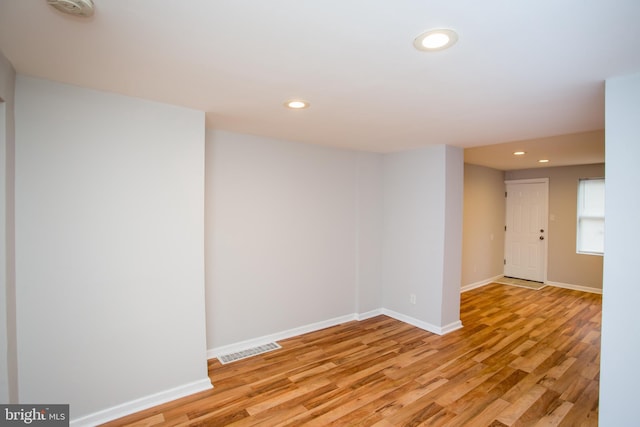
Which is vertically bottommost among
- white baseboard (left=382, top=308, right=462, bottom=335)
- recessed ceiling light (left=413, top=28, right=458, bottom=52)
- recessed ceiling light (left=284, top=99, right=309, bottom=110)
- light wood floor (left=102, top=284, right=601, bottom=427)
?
light wood floor (left=102, top=284, right=601, bottom=427)

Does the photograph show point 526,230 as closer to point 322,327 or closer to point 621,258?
point 322,327

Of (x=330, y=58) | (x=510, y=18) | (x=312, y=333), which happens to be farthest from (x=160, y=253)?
(x=510, y=18)

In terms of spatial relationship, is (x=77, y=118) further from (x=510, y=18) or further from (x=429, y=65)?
(x=510, y=18)

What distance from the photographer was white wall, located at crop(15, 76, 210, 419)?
77.7 inches

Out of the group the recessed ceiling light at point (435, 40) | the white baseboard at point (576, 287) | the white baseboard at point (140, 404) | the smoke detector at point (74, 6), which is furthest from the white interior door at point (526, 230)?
the smoke detector at point (74, 6)

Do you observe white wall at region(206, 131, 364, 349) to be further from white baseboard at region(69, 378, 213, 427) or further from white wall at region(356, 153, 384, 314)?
white baseboard at region(69, 378, 213, 427)

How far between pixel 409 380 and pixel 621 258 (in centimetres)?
187

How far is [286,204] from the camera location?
371 centimetres

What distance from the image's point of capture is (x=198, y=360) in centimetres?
259

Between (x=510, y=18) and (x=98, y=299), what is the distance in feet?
9.41

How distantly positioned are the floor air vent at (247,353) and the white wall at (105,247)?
573mm

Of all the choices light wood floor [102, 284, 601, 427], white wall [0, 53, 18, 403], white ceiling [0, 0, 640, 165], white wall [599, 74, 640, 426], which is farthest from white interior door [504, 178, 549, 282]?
white wall [0, 53, 18, 403]

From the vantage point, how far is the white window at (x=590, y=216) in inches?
224

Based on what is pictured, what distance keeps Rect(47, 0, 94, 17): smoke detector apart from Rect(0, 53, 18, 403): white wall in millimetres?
775
